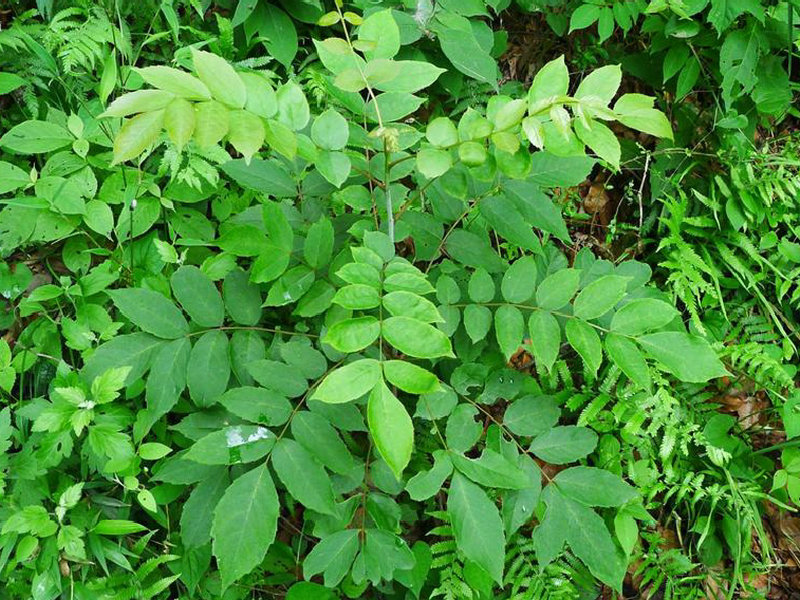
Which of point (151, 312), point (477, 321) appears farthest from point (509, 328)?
point (151, 312)

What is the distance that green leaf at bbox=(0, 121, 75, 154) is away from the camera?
2182 millimetres

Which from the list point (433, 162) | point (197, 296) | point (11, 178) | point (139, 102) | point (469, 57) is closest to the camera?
point (139, 102)

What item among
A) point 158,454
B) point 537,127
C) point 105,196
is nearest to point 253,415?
point 158,454

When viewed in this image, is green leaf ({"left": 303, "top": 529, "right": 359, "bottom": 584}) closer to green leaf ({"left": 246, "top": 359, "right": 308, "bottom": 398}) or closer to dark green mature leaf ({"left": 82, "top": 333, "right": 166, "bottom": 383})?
green leaf ({"left": 246, "top": 359, "right": 308, "bottom": 398})

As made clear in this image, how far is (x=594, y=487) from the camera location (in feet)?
5.82

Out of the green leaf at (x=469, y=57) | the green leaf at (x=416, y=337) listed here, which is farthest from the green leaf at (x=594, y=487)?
the green leaf at (x=469, y=57)

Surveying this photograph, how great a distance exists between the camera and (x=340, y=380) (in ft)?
4.08

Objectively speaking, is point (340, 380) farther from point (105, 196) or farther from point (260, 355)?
point (105, 196)

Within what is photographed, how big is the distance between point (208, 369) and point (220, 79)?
818mm

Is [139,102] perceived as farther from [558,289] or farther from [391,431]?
[558,289]

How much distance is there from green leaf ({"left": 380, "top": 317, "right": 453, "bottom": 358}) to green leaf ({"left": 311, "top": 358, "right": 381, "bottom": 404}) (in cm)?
6

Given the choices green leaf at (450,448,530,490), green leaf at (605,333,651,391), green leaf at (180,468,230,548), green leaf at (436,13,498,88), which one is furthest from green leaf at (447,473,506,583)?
green leaf at (436,13,498,88)

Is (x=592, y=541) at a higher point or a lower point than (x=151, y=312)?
lower

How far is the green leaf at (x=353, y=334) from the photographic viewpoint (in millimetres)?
1298
